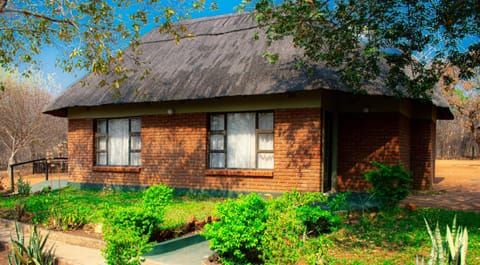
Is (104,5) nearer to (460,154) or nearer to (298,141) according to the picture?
(298,141)

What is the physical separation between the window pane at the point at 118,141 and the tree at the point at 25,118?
15.6 metres

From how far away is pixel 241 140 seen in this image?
11703 millimetres

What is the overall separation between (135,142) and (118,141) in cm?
70

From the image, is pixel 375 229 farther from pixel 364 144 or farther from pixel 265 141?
pixel 364 144

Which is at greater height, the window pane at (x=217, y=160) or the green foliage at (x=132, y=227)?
the window pane at (x=217, y=160)

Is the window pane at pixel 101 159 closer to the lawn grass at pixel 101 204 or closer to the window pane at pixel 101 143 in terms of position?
the window pane at pixel 101 143

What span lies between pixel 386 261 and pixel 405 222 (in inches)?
109

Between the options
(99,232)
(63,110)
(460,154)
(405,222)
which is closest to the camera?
(99,232)

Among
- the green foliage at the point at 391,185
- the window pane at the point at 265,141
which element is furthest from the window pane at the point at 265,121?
the green foliage at the point at 391,185

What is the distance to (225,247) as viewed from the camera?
5094 mm

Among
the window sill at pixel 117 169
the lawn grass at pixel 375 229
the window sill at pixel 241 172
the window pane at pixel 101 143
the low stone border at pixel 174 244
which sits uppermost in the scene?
the window pane at pixel 101 143

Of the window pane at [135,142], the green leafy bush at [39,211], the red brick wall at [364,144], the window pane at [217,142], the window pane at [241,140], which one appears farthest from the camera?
the window pane at [135,142]

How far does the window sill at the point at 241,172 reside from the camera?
437 inches

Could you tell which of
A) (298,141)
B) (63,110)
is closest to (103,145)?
(63,110)
